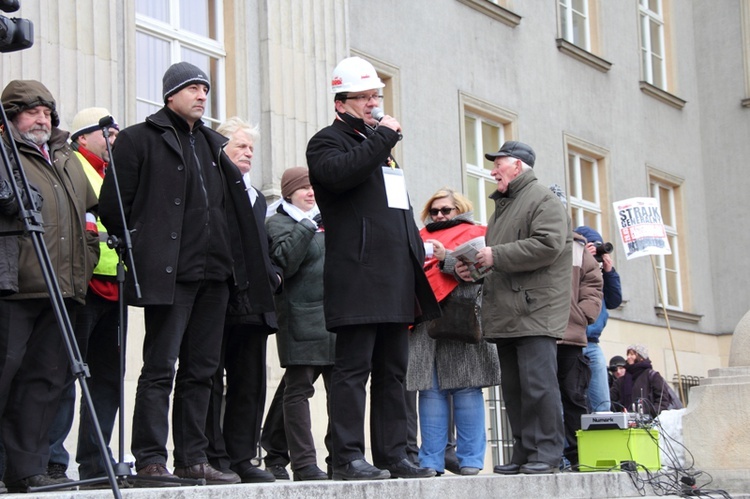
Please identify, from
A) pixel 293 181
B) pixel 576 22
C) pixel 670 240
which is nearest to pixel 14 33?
pixel 293 181

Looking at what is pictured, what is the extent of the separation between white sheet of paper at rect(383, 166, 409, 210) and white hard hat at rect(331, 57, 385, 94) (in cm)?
41

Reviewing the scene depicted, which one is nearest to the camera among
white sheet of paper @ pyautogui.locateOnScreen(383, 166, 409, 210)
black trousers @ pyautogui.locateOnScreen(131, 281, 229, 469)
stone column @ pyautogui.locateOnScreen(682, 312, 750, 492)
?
black trousers @ pyautogui.locateOnScreen(131, 281, 229, 469)

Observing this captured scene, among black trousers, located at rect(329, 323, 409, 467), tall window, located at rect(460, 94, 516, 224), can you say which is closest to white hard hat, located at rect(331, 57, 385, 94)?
black trousers, located at rect(329, 323, 409, 467)

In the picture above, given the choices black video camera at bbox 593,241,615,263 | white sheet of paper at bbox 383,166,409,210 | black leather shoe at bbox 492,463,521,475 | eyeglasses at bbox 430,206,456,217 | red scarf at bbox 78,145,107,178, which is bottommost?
black leather shoe at bbox 492,463,521,475

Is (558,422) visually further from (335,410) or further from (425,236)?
(335,410)

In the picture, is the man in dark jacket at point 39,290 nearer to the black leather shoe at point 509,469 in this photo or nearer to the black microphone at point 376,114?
the black microphone at point 376,114

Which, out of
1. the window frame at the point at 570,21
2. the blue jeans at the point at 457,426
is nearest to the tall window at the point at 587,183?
the window frame at the point at 570,21

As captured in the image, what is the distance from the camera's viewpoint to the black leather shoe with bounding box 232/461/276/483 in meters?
6.26

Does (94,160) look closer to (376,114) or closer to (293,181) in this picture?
(293,181)

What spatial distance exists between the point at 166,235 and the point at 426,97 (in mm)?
9287

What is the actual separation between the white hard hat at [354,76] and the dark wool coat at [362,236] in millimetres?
227

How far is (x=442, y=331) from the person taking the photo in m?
7.86

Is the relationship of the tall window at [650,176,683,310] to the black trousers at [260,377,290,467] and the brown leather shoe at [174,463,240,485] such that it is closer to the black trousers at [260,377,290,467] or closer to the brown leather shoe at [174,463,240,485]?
the black trousers at [260,377,290,467]

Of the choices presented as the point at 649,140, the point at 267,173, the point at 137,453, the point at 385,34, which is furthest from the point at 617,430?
the point at 649,140
